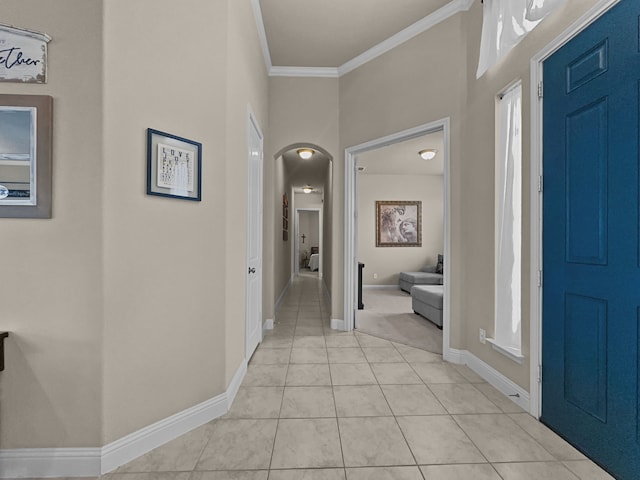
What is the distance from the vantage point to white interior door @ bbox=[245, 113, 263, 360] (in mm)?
2789

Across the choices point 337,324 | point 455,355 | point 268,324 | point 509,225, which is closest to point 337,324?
point 337,324

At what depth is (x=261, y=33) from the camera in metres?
3.27

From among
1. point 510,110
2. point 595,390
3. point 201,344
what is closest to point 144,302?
point 201,344

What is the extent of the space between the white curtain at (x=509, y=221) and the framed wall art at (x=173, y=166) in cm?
220

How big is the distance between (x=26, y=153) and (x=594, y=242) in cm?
288

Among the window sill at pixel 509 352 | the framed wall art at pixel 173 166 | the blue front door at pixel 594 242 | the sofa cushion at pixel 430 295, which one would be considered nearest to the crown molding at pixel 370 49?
the blue front door at pixel 594 242

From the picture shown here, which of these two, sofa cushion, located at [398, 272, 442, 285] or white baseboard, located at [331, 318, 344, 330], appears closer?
white baseboard, located at [331, 318, 344, 330]

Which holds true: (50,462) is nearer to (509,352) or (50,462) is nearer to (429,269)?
(509,352)

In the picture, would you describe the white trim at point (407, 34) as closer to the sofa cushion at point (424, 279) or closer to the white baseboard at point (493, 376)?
the white baseboard at point (493, 376)

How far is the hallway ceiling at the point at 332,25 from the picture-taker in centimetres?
293

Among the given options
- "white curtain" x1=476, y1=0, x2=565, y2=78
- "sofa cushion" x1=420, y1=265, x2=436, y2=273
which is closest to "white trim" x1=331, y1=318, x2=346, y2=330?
"white curtain" x1=476, y1=0, x2=565, y2=78

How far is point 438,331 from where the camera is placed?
399 cm

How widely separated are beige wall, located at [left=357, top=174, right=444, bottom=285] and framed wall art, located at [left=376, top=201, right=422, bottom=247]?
0.35 ft

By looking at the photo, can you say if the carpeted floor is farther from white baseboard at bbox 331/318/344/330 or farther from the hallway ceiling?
the hallway ceiling
